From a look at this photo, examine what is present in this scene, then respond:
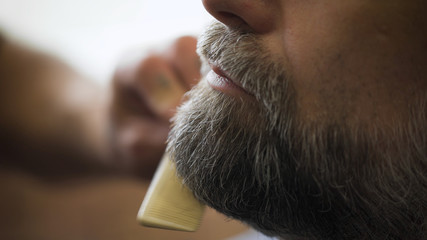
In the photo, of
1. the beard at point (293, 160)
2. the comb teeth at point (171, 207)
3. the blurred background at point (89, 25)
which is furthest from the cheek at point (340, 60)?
the blurred background at point (89, 25)

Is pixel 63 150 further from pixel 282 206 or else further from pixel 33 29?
pixel 282 206

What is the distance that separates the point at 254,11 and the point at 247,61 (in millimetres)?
51

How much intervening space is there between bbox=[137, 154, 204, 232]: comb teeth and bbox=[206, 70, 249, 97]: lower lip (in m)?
0.15

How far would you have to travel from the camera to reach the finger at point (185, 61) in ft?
2.74

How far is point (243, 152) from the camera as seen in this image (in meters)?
0.51

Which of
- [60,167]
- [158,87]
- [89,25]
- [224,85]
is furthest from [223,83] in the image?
[89,25]

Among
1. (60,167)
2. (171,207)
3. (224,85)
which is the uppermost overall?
(224,85)

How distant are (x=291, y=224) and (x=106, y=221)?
28.9 inches

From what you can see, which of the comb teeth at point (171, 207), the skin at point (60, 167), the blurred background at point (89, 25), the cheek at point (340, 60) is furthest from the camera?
the blurred background at point (89, 25)

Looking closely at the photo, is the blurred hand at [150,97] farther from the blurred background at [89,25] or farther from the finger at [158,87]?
the blurred background at [89,25]

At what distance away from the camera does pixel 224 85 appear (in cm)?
52

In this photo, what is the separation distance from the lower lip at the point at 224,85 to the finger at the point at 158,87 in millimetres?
275

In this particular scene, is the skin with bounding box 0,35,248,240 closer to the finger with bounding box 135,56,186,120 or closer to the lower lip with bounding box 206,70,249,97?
the finger with bounding box 135,56,186,120

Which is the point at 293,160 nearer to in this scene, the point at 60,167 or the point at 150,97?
the point at 150,97
